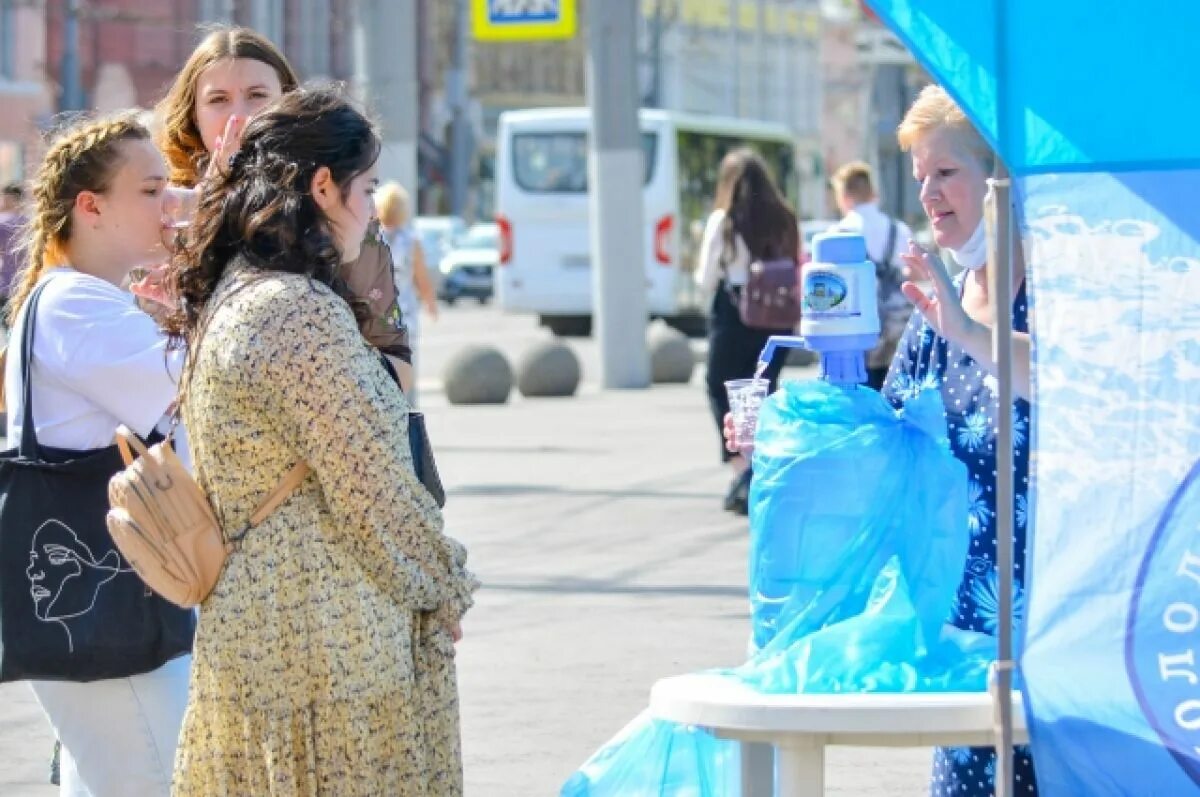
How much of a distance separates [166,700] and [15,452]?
1.71 ft

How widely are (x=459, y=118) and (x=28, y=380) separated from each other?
70.8 metres

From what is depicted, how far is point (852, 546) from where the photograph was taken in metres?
3.58

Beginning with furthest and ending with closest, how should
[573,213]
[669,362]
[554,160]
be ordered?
1. [554,160]
2. [573,213]
3. [669,362]

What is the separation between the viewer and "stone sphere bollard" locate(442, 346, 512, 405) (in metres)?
19.4

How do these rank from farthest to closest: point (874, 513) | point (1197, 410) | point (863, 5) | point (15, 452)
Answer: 1. point (15, 452)
2. point (874, 513)
3. point (863, 5)
4. point (1197, 410)

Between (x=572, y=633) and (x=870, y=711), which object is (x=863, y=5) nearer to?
(x=870, y=711)

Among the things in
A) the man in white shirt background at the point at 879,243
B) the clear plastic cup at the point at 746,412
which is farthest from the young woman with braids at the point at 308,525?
the man in white shirt background at the point at 879,243

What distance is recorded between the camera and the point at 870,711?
3314 millimetres

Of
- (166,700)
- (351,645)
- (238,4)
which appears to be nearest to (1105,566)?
(351,645)

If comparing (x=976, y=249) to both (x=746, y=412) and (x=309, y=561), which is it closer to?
(x=746, y=412)

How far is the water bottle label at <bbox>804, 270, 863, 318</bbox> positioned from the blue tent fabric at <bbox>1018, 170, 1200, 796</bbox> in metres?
0.75

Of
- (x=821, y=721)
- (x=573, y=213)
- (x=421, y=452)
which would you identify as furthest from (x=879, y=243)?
(x=573, y=213)

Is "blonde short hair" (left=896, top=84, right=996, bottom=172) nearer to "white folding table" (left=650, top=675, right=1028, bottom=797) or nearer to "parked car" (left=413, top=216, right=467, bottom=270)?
"white folding table" (left=650, top=675, right=1028, bottom=797)

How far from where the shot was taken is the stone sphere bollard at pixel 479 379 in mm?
19422
